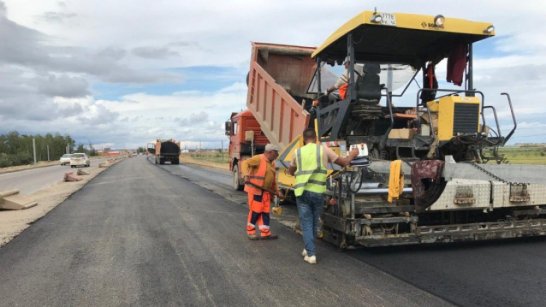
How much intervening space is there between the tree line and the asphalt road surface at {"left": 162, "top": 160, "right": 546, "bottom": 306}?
57.2m

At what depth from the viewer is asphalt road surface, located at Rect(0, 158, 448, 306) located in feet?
13.6

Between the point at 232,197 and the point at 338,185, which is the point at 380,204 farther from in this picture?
the point at 232,197

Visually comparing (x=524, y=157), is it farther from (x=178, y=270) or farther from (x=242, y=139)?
(x=178, y=270)

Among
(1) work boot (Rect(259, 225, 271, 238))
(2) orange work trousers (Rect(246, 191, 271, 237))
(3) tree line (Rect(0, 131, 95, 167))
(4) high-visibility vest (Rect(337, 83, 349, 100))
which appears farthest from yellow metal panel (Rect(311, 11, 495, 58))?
(3) tree line (Rect(0, 131, 95, 167))

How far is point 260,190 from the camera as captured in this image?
6891 millimetres

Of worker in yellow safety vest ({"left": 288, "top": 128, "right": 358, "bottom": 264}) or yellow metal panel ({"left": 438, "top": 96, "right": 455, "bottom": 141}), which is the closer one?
worker in yellow safety vest ({"left": 288, "top": 128, "right": 358, "bottom": 264})

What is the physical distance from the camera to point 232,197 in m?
12.8

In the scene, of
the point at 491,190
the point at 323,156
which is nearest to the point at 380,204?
the point at 323,156

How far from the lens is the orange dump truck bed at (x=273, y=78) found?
33.0 feet

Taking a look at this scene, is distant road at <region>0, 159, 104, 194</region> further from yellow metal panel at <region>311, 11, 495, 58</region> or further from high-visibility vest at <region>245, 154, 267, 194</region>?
yellow metal panel at <region>311, 11, 495, 58</region>

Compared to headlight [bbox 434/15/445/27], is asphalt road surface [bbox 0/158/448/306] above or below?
below

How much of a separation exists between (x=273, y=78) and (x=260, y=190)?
186 inches

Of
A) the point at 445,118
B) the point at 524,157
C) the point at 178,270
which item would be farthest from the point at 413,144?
the point at 524,157

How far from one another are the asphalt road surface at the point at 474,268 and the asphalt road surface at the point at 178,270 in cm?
24
